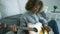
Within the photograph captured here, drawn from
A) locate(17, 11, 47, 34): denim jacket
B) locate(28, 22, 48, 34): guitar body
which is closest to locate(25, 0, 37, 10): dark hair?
locate(17, 11, 47, 34): denim jacket

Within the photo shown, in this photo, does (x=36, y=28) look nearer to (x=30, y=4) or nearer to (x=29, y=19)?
(x=29, y=19)

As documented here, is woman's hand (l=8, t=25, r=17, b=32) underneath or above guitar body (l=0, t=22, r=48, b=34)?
above

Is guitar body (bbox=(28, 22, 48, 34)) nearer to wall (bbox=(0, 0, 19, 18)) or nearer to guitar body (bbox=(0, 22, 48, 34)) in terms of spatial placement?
guitar body (bbox=(0, 22, 48, 34))

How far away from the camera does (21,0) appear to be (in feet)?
4.58

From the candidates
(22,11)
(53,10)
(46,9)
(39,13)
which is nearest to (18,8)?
(22,11)

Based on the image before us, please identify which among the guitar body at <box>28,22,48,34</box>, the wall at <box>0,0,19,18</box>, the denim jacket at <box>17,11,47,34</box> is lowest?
the guitar body at <box>28,22,48,34</box>

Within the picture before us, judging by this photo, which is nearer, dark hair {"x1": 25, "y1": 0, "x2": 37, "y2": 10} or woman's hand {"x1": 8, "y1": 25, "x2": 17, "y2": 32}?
A: woman's hand {"x1": 8, "y1": 25, "x2": 17, "y2": 32}

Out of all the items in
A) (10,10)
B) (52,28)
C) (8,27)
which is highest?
(10,10)

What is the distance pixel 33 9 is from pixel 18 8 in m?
0.13

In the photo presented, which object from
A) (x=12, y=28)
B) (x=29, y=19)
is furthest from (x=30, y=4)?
(x=12, y=28)

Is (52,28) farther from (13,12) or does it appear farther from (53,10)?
(13,12)

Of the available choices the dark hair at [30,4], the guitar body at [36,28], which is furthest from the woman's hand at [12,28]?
the dark hair at [30,4]

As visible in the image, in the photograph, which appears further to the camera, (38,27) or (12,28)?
(38,27)

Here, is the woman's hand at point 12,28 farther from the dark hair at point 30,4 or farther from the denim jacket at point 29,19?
the dark hair at point 30,4
